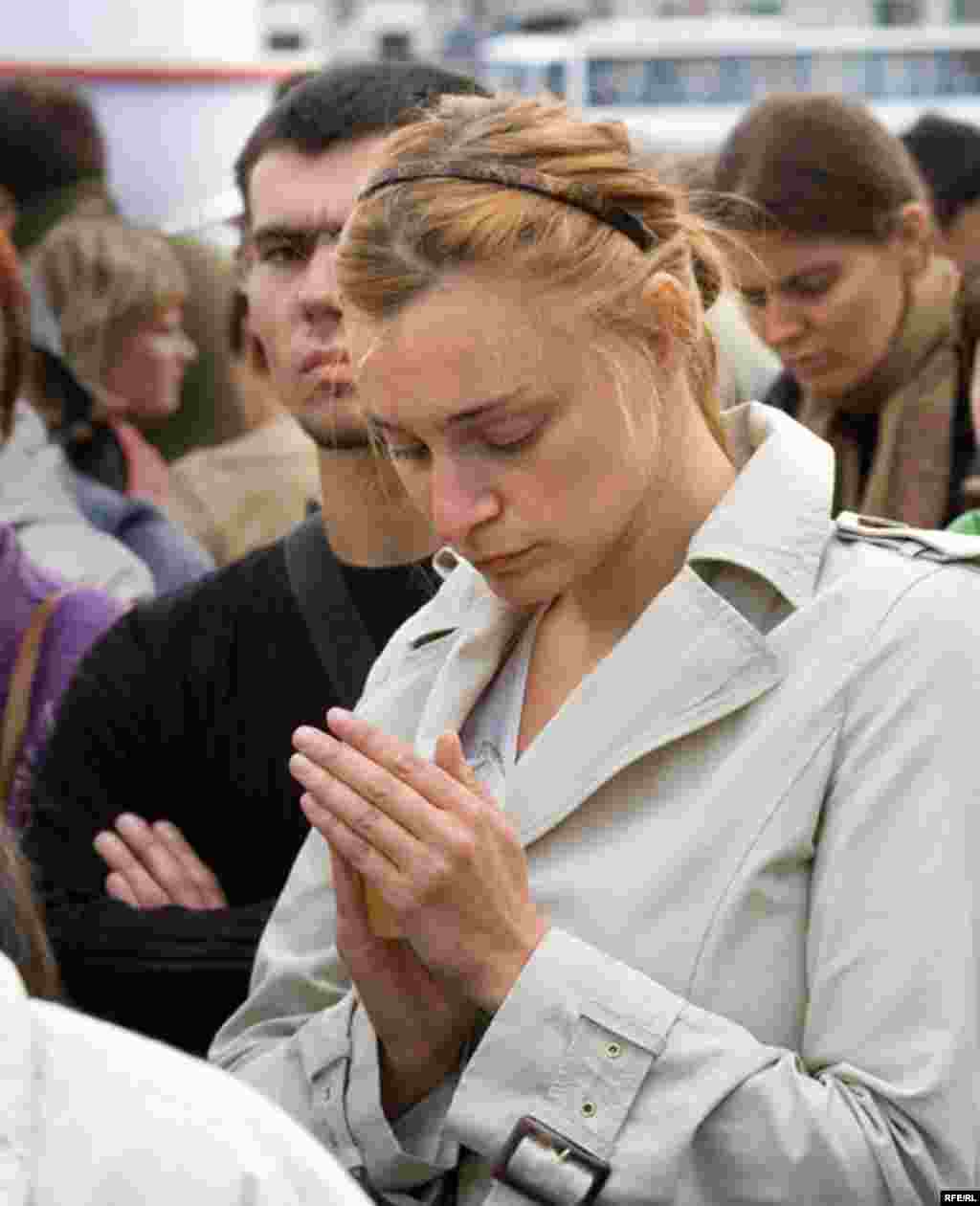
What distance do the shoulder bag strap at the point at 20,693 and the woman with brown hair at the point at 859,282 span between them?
54.0 inches

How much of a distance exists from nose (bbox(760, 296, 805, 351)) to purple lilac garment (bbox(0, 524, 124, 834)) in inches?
50.6

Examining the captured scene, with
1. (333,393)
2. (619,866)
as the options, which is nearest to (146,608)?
(333,393)

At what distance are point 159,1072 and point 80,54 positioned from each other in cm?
628

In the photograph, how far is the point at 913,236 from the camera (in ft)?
14.6

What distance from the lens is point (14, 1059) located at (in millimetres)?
1380

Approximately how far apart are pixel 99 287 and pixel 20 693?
6.89 ft

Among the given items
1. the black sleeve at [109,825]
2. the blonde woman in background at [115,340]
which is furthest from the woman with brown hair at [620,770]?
the blonde woman in background at [115,340]

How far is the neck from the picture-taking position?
120 inches

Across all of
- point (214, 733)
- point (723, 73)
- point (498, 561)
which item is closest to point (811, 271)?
point (214, 733)

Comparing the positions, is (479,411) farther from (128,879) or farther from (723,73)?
(723,73)

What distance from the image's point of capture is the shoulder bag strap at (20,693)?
3447 mm

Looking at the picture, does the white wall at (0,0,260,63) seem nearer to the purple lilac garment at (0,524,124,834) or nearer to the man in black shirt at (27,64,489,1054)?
the purple lilac garment at (0,524,124,834)

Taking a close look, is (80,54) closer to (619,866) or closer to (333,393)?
(333,393)

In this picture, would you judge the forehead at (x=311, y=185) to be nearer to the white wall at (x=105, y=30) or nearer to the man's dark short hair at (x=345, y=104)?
the man's dark short hair at (x=345, y=104)
